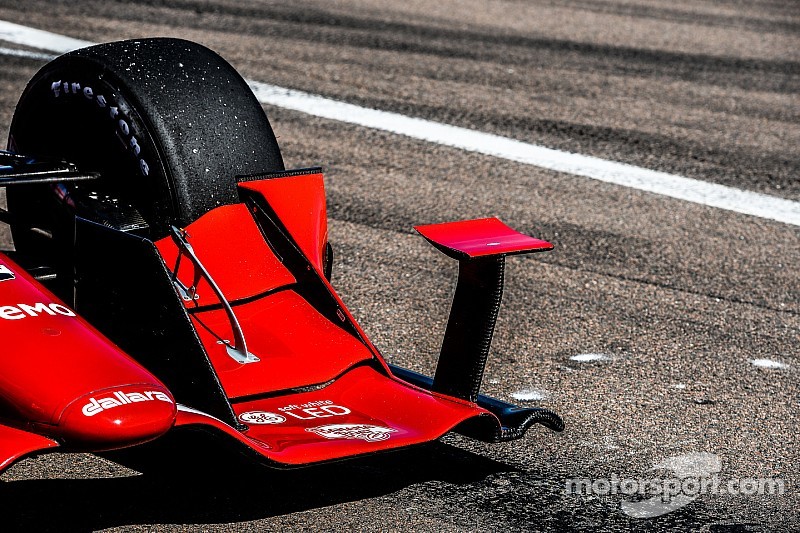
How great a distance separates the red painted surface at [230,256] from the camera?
3.75 m

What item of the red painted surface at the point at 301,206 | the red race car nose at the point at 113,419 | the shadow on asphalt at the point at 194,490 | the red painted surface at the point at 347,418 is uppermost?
the red painted surface at the point at 301,206

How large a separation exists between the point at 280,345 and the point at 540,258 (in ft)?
7.55

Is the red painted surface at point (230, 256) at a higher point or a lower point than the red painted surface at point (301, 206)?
lower

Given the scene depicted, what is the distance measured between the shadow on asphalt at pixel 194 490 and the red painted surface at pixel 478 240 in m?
0.55

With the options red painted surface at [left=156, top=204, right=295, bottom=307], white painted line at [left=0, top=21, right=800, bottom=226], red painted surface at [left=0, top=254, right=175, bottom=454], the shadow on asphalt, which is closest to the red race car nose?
red painted surface at [left=0, top=254, right=175, bottom=454]

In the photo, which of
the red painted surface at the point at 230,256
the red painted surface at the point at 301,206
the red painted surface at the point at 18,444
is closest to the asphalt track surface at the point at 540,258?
the red painted surface at the point at 18,444

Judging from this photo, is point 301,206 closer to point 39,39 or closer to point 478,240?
point 478,240

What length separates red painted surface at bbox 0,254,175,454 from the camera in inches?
110

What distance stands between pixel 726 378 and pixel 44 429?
8.40 ft

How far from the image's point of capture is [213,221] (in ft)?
12.5

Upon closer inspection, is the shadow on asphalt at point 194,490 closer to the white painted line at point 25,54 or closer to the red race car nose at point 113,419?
the red race car nose at point 113,419

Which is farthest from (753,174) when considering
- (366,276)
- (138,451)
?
(138,451)

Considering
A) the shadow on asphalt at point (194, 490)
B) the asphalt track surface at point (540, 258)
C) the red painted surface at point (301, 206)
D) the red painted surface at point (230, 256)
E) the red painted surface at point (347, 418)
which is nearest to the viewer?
the red painted surface at point (347, 418)

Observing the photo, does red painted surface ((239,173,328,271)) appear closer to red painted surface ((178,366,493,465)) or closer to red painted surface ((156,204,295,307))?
red painted surface ((156,204,295,307))
